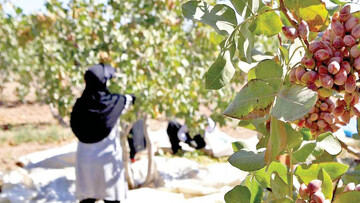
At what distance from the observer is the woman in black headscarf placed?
3428 millimetres

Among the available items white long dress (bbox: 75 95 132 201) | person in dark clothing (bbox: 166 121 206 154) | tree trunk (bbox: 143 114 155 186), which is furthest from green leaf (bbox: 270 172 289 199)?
person in dark clothing (bbox: 166 121 206 154)

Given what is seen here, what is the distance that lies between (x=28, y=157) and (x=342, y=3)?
592 centimetres

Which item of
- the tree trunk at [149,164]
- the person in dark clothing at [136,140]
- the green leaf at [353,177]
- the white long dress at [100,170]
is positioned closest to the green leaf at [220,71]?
the green leaf at [353,177]

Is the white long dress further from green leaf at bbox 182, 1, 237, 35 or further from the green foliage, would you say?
green leaf at bbox 182, 1, 237, 35

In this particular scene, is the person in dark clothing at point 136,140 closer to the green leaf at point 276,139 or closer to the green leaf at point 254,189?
the green leaf at point 254,189

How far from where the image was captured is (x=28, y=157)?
599 centimetres

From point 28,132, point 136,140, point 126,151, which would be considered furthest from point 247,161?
point 28,132

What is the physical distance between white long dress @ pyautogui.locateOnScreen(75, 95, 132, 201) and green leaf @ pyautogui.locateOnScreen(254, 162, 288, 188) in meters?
2.90

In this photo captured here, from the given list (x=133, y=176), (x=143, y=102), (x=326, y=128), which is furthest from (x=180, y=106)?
(x=326, y=128)

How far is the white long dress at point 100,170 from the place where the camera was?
137 inches

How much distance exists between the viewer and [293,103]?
18.1 inches

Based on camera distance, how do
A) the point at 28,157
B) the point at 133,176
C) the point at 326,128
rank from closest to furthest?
the point at 326,128 → the point at 133,176 → the point at 28,157

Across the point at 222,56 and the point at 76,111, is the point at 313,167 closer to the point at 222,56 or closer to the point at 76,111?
the point at 222,56

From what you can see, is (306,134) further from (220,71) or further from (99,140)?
(99,140)
